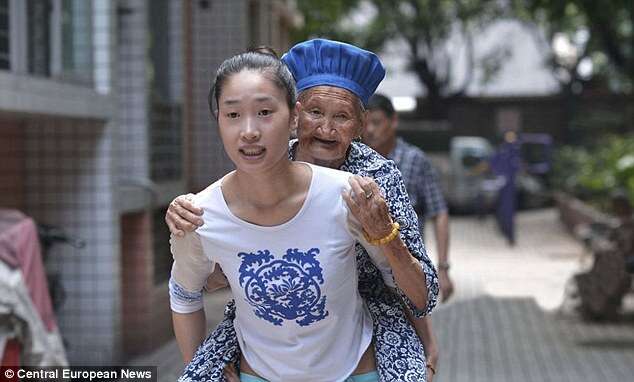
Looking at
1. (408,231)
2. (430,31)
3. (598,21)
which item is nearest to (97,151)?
(408,231)

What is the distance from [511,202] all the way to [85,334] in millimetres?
15837

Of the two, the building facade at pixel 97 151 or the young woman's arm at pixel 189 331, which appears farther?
the building facade at pixel 97 151

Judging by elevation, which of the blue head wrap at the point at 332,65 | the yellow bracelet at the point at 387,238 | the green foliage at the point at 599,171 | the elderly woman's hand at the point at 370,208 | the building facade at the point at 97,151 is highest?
the blue head wrap at the point at 332,65

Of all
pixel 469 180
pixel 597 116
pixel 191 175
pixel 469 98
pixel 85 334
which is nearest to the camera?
pixel 85 334

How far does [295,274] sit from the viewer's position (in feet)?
10.1

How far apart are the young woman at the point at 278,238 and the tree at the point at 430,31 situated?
33384 millimetres

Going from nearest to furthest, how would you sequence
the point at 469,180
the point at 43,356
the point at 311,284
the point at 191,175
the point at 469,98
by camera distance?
the point at 311,284
the point at 43,356
the point at 191,175
the point at 469,180
the point at 469,98

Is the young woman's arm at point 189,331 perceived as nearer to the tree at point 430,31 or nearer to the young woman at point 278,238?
the young woman at point 278,238

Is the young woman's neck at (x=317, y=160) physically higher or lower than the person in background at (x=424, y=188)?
higher

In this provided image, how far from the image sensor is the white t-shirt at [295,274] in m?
3.08

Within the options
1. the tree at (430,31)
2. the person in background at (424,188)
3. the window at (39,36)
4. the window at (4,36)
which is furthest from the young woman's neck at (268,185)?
the tree at (430,31)

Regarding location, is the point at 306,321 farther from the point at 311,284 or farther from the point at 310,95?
the point at 310,95

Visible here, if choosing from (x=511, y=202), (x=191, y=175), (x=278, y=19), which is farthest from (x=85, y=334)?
(x=511, y=202)

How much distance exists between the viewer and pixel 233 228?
10.2ft
